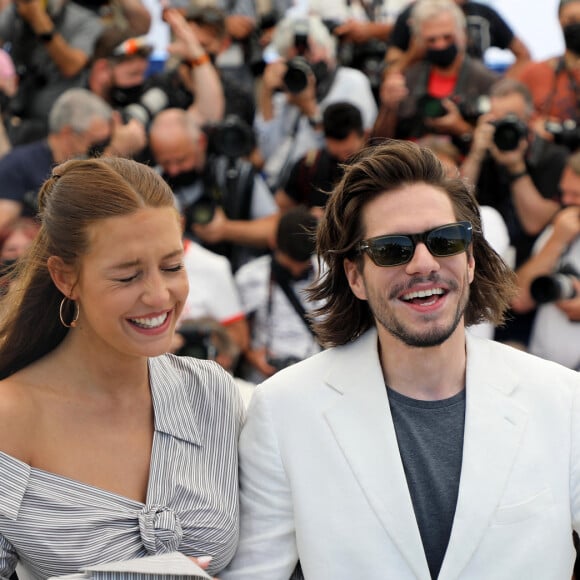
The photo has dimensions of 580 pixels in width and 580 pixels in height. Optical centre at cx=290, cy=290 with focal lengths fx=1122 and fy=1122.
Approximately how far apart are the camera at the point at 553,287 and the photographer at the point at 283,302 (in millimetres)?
949

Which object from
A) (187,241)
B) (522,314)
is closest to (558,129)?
(522,314)

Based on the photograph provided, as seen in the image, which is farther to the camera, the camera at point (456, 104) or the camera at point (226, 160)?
the camera at point (226, 160)

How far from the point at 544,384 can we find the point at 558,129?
9.03 ft

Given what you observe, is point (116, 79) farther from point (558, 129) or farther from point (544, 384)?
point (544, 384)

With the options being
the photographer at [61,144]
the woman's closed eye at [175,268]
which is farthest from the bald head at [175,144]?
the woman's closed eye at [175,268]

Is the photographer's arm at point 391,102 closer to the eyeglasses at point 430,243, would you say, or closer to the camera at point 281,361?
the camera at point 281,361

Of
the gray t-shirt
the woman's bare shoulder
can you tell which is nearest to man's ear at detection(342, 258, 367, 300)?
the gray t-shirt

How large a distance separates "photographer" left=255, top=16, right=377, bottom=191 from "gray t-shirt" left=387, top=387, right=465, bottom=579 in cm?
313

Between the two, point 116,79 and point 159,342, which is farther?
point 116,79

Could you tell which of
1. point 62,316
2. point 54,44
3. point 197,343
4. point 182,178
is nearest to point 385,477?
point 62,316

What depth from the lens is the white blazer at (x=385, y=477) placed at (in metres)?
2.55

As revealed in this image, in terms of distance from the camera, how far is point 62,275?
2607 mm

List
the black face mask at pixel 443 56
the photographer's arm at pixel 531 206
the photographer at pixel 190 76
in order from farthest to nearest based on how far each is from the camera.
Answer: the photographer at pixel 190 76, the black face mask at pixel 443 56, the photographer's arm at pixel 531 206

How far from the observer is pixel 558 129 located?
5.20m
